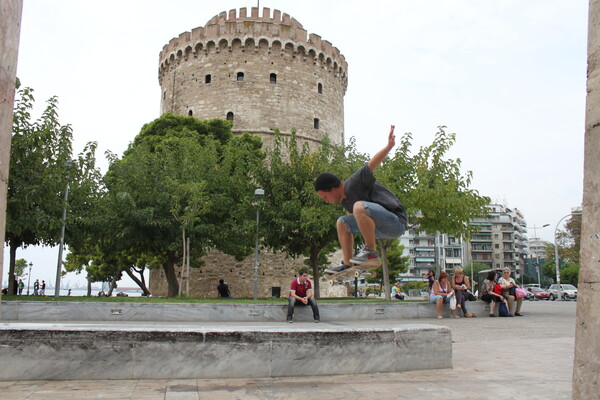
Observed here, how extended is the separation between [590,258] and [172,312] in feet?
38.1

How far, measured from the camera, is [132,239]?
2325 centimetres

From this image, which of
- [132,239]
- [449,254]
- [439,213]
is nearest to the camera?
[439,213]

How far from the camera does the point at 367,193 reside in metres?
4.95

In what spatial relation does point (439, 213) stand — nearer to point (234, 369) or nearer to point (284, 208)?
point (284, 208)

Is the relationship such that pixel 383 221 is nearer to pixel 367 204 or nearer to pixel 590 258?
pixel 367 204

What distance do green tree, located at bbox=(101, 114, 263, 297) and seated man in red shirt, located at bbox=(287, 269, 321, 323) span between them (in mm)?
8489

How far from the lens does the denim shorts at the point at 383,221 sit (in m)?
4.79

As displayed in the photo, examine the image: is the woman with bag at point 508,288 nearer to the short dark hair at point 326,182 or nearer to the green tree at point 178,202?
the green tree at point 178,202

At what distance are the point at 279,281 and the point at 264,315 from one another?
22.4 meters

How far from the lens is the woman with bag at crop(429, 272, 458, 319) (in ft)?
50.3

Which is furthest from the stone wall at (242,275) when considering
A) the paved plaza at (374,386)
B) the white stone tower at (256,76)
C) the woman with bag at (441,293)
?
the paved plaza at (374,386)

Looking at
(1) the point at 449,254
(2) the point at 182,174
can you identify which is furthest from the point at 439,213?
(1) the point at 449,254

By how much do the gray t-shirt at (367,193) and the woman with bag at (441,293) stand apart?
10934 millimetres

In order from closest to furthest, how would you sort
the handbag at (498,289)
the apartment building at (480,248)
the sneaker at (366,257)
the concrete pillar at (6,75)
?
the concrete pillar at (6,75), the sneaker at (366,257), the handbag at (498,289), the apartment building at (480,248)
